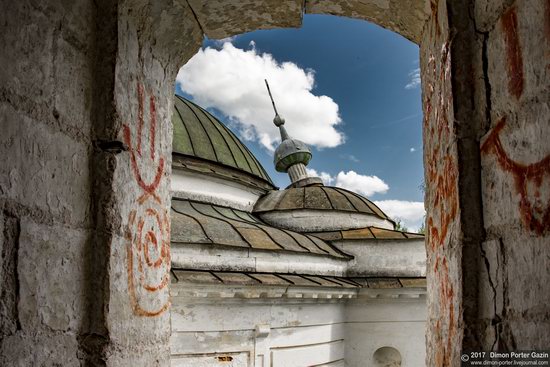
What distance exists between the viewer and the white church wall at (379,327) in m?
11.5

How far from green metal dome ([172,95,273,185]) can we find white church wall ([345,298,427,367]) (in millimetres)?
4559

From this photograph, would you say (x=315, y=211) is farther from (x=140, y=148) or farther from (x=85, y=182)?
(x=85, y=182)

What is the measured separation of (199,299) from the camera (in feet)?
25.0

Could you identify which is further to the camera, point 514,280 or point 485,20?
point 485,20

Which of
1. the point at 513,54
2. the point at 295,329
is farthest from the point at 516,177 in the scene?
the point at 295,329

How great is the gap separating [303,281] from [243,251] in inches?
49.3

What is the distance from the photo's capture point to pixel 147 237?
2.29m

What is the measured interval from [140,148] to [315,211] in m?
11.1

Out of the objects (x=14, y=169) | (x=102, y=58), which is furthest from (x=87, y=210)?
(x=102, y=58)

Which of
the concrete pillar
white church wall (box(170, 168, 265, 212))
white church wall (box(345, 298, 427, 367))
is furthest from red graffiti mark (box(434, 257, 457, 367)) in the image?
white church wall (box(345, 298, 427, 367))

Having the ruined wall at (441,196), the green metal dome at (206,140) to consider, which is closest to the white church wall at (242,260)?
the green metal dome at (206,140)

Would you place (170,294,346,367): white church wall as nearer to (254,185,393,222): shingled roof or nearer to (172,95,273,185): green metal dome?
(254,185,393,222): shingled roof

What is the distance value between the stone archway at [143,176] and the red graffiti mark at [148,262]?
0.01 meters

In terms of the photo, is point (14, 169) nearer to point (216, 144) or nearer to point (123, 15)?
point (123, 15)
